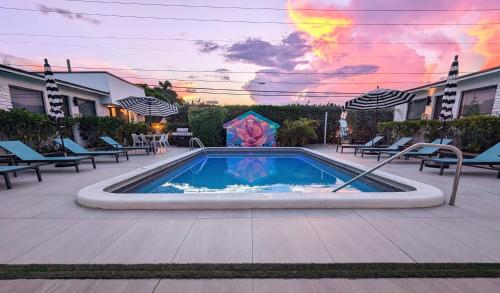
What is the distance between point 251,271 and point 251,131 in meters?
10.8

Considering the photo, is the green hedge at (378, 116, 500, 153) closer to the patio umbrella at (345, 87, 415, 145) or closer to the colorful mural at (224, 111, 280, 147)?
the patio umbrella at (345, 87, 415, 145)

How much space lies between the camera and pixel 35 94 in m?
8.92

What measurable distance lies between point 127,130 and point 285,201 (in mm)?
11264

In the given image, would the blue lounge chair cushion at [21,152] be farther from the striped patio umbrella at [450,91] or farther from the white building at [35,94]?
the striped patio umbrella at [450,91]

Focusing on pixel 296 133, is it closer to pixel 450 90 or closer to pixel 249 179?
pixel 249 179

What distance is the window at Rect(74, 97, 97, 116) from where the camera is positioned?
11609 mm

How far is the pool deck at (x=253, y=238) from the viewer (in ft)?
5.09

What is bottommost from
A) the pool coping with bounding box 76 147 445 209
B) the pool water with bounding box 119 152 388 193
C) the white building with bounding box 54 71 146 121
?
the pool water with bounding box 119 152 388 193

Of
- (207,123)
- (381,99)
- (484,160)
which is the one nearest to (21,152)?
(207,123)

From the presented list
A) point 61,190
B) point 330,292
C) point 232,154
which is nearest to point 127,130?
point 232,154

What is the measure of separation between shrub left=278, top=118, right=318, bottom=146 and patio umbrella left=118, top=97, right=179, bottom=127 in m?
6.54

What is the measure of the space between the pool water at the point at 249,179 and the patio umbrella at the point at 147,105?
→ 10.8 ft

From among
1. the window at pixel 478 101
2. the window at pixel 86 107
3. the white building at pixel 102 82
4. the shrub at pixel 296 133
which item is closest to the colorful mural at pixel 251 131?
the shrub at pixel 296 133

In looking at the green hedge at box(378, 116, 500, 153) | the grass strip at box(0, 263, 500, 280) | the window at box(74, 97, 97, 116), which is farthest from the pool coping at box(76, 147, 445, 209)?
the window at box(74, 97, 97, 116)
